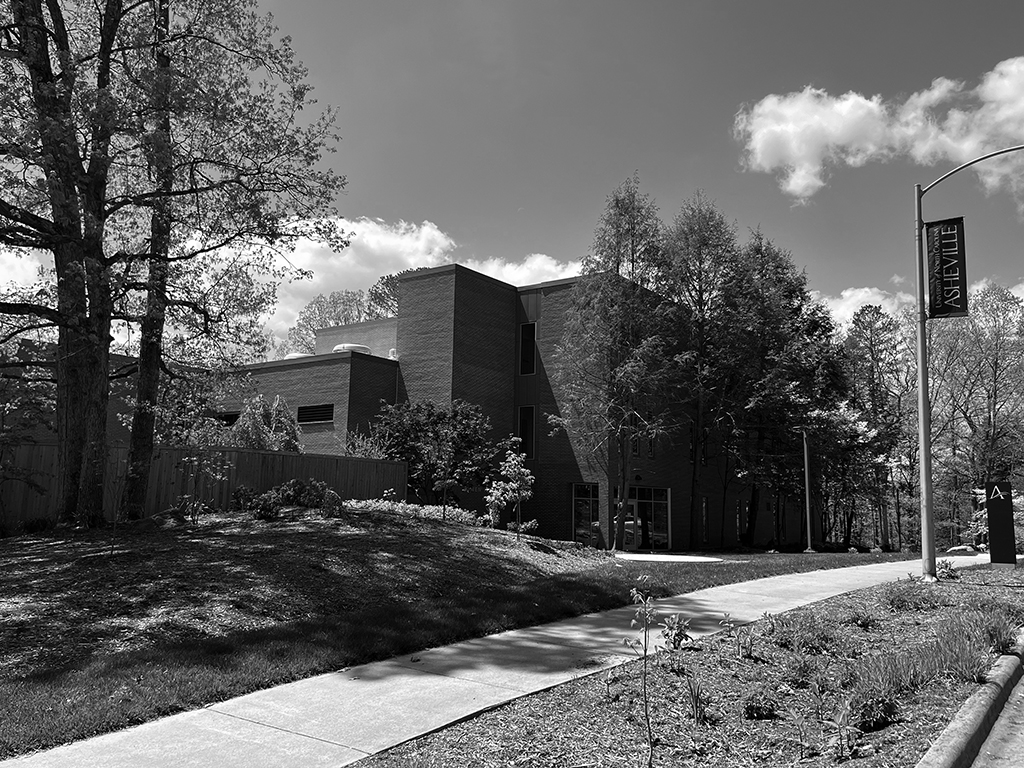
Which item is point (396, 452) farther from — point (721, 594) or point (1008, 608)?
point (1008, 608)

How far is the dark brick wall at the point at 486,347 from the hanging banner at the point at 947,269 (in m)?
20.6

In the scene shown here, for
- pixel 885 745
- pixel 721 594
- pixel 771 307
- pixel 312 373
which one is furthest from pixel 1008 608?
pixel 312 373

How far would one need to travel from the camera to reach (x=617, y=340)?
2873 centimetres

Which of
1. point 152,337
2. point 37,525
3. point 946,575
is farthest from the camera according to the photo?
point 152,337

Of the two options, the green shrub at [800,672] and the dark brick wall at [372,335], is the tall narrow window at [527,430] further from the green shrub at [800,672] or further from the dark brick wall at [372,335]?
the green shrub at [800,672]

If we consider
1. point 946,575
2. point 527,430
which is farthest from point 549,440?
point 946,575

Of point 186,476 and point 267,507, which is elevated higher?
point 186,476

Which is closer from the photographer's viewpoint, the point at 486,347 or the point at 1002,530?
the point at 1002,530

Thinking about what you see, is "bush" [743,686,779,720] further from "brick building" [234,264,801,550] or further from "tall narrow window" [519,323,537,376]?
"tall narrow window" [519,323,537,376]

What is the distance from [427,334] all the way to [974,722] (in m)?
28.7

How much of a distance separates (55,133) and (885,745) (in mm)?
Result: 13653

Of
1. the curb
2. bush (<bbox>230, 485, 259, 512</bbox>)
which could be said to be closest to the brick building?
bush (<bbox>230, 485, 259, 512</bbox>)

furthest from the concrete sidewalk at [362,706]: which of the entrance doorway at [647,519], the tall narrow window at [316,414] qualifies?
the tall narrow window at [316,414]

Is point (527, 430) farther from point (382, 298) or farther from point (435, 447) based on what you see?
point (382, 298)
